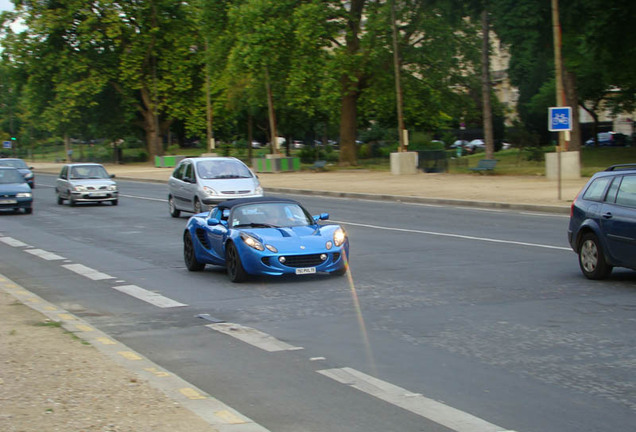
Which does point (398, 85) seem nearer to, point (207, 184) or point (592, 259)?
point (207, 184)

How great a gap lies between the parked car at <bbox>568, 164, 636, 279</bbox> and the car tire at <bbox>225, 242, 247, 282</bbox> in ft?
15.7

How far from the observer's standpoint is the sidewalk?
2784 centimetres

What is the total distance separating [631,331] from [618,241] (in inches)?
125

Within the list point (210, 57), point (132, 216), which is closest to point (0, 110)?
point (210, 57)

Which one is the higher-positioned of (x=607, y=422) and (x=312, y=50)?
(x=312, y=50)

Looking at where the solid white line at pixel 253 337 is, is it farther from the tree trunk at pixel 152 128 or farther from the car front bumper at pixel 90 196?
the tree trunk at pixel 152 128

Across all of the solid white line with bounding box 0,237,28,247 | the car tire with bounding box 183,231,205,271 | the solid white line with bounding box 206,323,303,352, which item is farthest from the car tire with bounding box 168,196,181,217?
the solid white line with bounding box 206,323,303,352

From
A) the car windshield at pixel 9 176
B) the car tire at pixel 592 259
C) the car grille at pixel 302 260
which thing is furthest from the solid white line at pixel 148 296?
the car windshield at pixel 9 176

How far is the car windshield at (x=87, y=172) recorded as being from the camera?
32562mm

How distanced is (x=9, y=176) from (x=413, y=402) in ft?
83.8

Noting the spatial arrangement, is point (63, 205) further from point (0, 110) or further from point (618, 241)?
point (0, 110)

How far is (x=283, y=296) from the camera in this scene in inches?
464

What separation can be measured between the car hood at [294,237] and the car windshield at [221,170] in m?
12.8

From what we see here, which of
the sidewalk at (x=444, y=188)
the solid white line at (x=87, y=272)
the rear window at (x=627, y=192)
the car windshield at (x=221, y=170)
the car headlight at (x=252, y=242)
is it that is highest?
the car windshield at (x=221, y=170)
